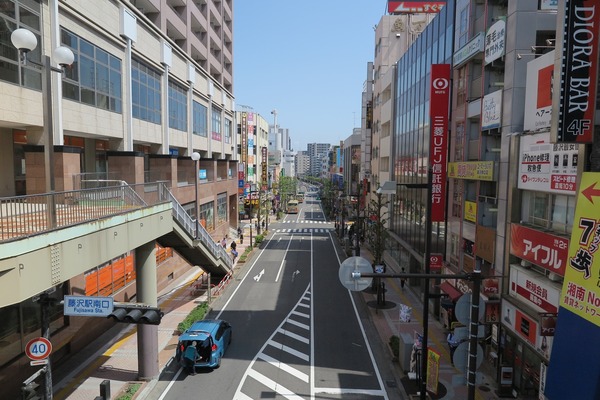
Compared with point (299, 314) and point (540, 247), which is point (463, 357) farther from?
point (299, 314)

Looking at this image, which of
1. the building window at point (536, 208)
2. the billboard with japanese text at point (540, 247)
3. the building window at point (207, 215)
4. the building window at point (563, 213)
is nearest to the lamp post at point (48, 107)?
the billboard with japanese text at point (540, 247)

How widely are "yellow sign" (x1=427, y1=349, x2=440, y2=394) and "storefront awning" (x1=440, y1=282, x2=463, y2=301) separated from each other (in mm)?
5590

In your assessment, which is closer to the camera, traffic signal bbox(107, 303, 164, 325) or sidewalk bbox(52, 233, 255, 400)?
traffic signal bbox(107, 303, 164, 325)

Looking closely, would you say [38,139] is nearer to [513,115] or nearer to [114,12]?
[114,12]

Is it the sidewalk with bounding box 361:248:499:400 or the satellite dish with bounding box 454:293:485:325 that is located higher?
the satellite dish with bounding box 454:293:485:325

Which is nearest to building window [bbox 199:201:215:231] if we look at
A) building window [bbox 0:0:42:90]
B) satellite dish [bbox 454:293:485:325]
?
building window [bbox 0:0:42:90]

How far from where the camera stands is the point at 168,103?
32.0m

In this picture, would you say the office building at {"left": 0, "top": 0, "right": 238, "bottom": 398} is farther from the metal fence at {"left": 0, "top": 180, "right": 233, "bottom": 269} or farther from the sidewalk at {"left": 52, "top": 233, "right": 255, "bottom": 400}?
the sidewalk at {"left": 52, "top": 233, "right": 255, "bottom": 400}

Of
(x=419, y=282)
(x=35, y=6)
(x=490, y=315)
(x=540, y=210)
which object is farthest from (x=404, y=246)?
(x=35, y=6)

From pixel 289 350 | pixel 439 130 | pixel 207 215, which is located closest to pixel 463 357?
pixel 289 350

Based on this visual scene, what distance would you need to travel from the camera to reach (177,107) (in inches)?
1362

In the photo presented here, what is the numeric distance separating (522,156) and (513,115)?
2.10 meters

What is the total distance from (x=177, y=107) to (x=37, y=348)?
88.2 ft

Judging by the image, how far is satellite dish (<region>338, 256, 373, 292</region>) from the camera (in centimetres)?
1029
